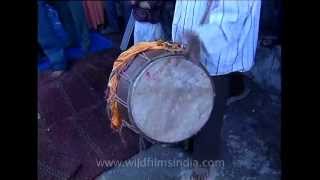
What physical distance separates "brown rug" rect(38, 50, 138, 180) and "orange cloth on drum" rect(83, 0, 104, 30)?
1.01 ft

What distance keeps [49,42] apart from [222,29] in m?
2.00

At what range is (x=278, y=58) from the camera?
12.7ft

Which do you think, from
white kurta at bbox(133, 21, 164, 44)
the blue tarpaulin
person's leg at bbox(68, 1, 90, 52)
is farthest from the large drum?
the blue tarpaulin

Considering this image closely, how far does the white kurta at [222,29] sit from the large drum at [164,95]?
0.53 feet

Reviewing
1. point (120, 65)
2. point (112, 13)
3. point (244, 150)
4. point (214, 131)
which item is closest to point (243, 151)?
point (244, 150)

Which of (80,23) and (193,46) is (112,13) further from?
(193,46)

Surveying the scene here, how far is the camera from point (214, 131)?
3.12 meters

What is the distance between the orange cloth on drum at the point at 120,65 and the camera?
104 inches

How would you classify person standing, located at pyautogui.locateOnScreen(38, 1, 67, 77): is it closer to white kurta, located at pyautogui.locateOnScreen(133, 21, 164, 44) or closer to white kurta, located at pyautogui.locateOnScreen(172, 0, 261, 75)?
white kurta, located at pyautogui.locateOnScreen(133, 21, 164, 44)

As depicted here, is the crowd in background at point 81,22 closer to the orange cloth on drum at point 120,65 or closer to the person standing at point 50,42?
the person standing at point 50,42

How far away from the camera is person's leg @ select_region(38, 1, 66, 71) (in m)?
3.98

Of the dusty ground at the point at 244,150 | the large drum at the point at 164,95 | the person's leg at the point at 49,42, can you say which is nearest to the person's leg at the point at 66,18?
the person's leg at the point at 49,42
